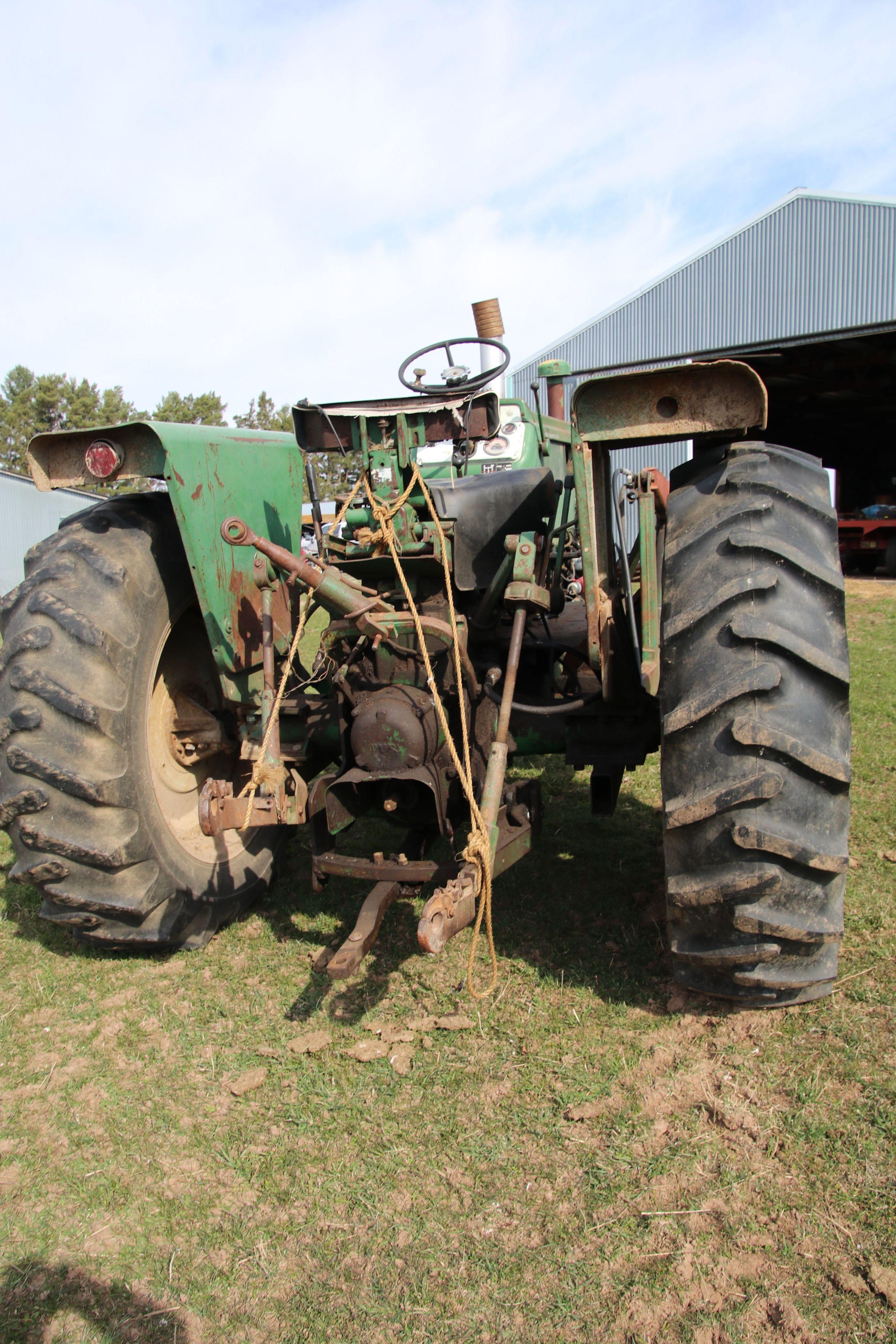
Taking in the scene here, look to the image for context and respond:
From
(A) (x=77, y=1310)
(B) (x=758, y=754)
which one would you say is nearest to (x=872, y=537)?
(B) (x=758, y=754)

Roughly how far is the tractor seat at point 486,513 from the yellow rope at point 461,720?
5 centimetres

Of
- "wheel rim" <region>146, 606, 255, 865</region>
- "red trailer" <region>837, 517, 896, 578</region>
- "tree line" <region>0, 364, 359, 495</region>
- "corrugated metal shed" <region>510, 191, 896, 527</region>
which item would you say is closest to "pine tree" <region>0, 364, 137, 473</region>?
"tree line" <region>0, 364, 359, 495</region>

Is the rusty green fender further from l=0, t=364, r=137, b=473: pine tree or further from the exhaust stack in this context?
l=0, t=364, r=137, b=473: pine tree

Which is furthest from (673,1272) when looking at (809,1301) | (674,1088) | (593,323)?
(593,323)

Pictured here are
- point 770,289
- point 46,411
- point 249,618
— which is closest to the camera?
point 249,618

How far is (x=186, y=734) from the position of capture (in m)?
3.32

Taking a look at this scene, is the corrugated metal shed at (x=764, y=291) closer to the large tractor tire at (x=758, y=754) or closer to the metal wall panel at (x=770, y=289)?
the metal wall panel at (x=770, y=289)

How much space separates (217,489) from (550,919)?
1.84 meters

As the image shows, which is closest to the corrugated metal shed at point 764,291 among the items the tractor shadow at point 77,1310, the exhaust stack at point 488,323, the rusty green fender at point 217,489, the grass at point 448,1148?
the exhaust stack at point 488,323

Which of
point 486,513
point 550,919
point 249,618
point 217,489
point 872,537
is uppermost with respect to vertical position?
point 217,489

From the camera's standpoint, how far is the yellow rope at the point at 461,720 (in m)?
2.28

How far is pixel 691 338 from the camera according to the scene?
20.2 meters

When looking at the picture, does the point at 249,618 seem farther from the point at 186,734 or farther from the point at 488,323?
the point at 488,323

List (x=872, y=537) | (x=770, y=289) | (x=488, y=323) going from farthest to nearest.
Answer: (x=770, y=289)
(x=872, y=537)
(x=488, y=323)
